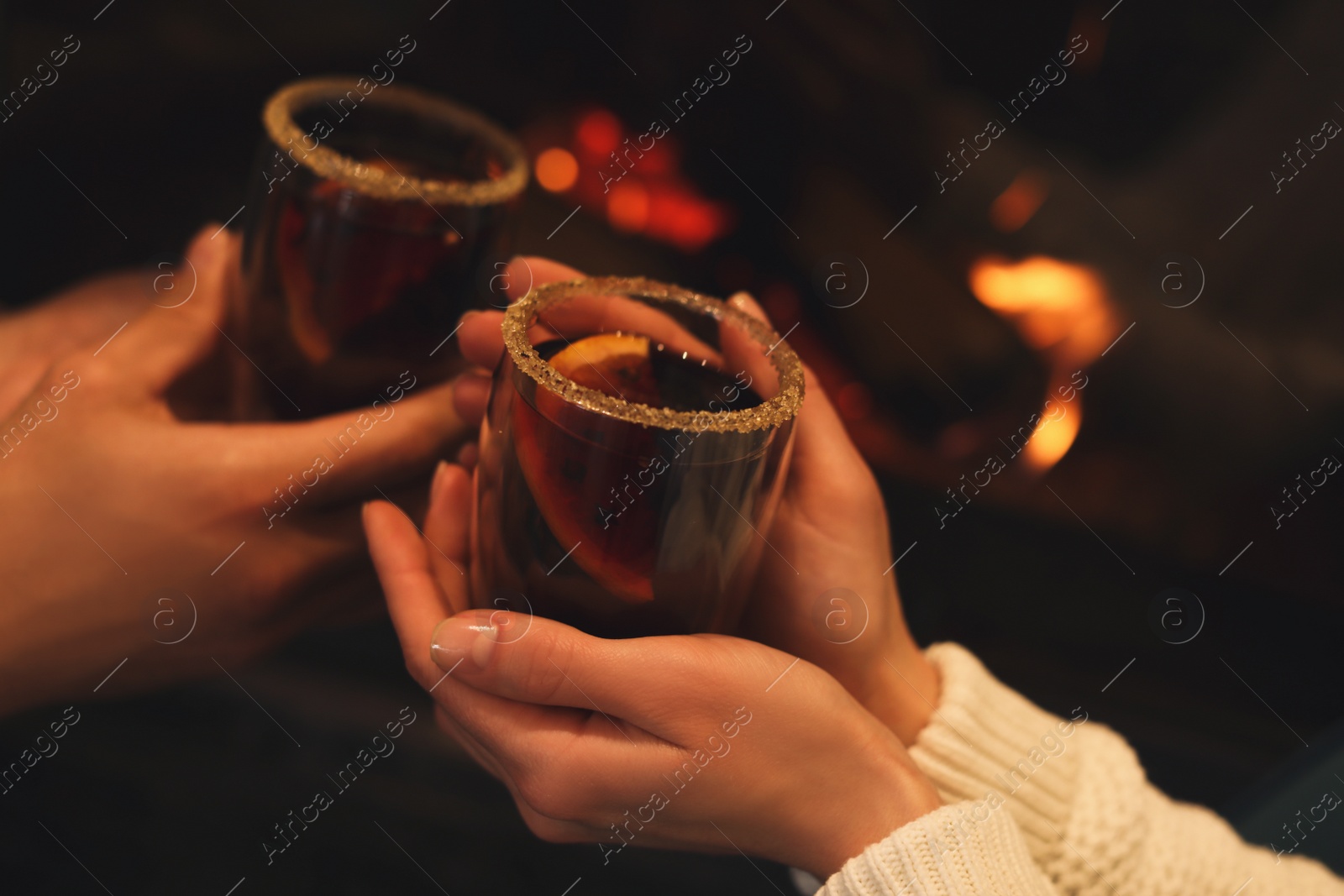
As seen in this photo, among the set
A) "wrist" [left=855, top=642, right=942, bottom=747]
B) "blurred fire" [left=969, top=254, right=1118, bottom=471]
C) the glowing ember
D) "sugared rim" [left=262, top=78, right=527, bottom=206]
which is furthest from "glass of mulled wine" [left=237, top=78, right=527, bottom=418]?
"blurred fire" [left=969, top=254, right=1118, bottom=471]

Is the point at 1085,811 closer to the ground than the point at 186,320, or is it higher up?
closer to the ground

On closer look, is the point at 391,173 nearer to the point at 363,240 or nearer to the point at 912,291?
the point at 363,240

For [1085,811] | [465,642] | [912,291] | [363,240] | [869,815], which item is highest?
[363,240]

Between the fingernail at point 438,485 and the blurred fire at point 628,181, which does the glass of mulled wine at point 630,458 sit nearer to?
the fingernail at point 438,485

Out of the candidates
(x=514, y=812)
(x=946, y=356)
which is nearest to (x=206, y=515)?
Result: (x=514, y=812)

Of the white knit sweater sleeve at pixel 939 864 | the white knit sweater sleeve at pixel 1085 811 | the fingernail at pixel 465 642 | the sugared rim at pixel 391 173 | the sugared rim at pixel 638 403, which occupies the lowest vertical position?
the white knit sweater sleeve at pixel 1085 811

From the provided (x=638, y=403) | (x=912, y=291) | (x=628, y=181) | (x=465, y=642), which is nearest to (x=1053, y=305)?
(x=912, y=291)

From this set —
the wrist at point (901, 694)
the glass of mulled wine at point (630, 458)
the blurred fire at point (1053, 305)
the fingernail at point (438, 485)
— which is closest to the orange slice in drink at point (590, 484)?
the glass of mulled wine at point (630, 458)
